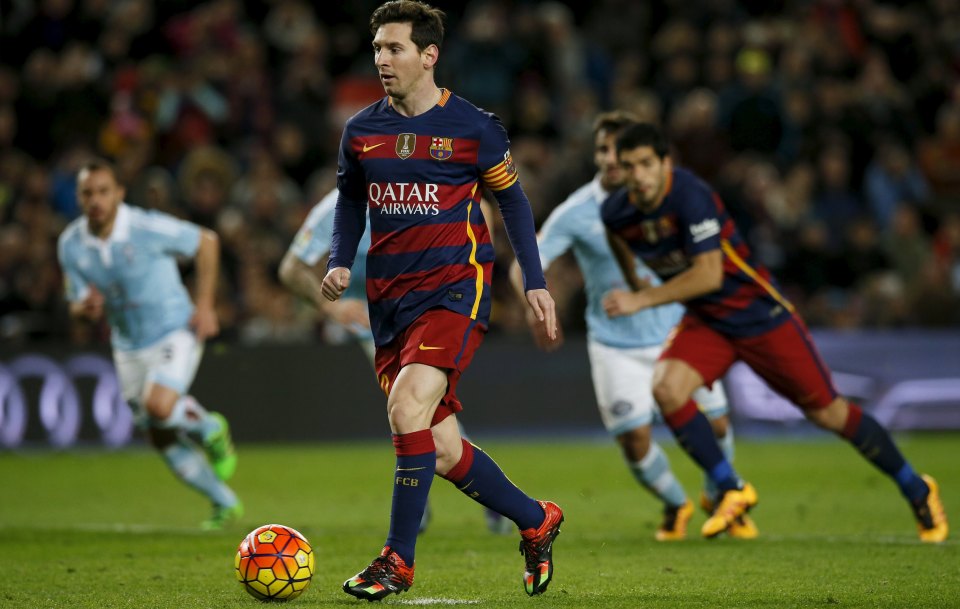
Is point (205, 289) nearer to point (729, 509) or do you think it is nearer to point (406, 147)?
point (729, 509)

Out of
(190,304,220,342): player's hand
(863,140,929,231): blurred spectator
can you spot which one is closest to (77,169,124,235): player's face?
(190,304,220,342): player's hand

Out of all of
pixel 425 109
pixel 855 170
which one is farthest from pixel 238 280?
pixel 425 109

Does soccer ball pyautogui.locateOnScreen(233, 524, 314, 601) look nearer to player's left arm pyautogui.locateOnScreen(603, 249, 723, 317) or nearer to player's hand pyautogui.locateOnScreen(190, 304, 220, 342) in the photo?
player's left arm pyautogui.locateOnScreen(603, 249, 723, 317)

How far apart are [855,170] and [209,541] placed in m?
12.3

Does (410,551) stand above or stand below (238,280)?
below

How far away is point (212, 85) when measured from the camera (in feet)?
62.6

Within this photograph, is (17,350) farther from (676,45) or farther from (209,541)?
(676,45)

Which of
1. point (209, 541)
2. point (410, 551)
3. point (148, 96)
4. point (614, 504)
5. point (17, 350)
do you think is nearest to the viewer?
point (410, 551)

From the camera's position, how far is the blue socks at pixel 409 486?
20.0 feet

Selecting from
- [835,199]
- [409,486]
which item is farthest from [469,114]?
[835,199]

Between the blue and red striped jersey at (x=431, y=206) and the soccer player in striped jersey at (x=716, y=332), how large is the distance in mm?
1966

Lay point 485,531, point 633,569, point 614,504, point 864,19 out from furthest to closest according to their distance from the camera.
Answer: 1. point 864,19
2. point 614,504
3. point 485,531
4. point 633,569

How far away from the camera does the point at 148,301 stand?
10219mm

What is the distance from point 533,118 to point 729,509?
10990mm
